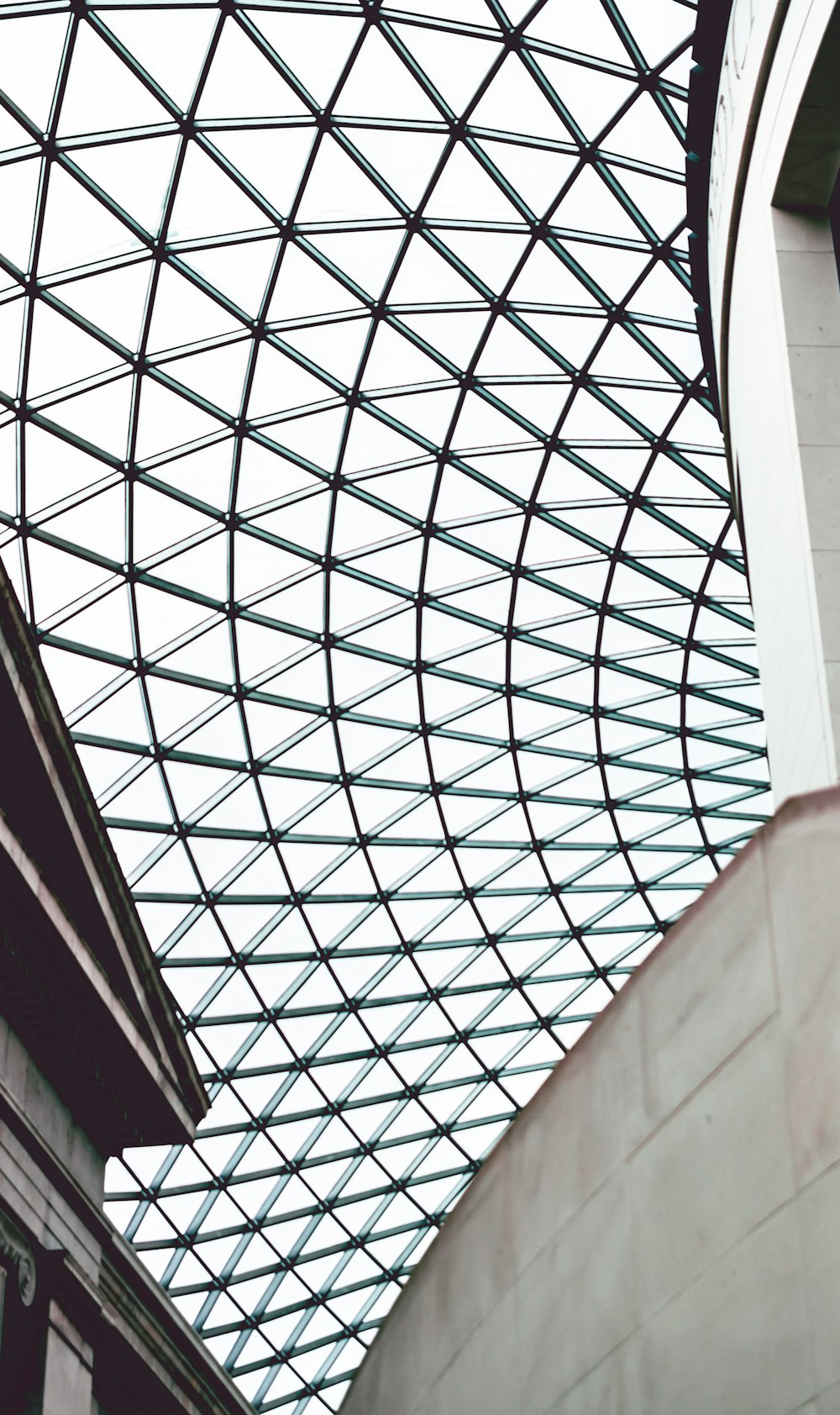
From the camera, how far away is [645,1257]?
32.2 ft

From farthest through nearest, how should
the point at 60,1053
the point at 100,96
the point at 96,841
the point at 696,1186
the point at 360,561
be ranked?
the point at 360,561, the point at 100,96, the point at 96,841, the point at 60,1053, the point at 696,1186

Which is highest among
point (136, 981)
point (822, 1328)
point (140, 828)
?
point (140, 828)

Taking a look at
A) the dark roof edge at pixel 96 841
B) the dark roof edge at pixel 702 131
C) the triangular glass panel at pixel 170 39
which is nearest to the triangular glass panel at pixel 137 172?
the triangular glass panel at pixel 170 39

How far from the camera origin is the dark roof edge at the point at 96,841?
18031 millimetres

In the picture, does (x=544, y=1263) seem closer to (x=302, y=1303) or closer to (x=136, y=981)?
(x=136, y=981)

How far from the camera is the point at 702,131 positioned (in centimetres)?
1944

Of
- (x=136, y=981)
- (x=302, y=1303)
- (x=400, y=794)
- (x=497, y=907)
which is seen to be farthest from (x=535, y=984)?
(x=136, y=981)

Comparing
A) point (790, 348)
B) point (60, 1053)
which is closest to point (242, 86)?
point (790, 348)

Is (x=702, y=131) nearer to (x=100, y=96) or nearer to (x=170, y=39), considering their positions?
(x=170, y=39)

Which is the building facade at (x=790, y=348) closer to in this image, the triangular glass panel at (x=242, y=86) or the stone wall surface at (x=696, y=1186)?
the stone wall surface at (x=696, y=1186)

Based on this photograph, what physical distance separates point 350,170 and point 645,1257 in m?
19.3

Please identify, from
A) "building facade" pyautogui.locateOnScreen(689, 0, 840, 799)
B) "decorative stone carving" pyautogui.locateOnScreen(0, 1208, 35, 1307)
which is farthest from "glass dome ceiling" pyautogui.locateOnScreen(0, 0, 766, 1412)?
"decorative stone carving" pyautogui.locateOnScreen(0, 1208, 35, 1307)

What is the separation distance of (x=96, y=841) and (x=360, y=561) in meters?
13.3

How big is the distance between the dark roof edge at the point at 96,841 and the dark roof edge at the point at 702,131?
35.9ft
